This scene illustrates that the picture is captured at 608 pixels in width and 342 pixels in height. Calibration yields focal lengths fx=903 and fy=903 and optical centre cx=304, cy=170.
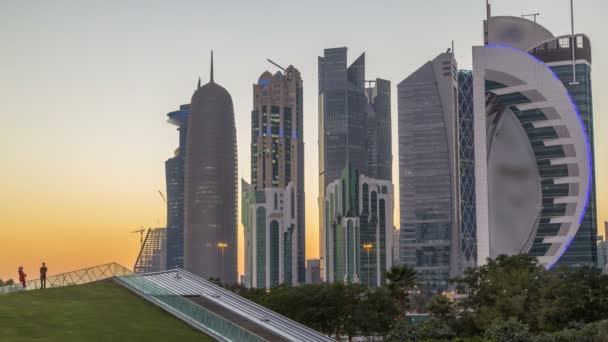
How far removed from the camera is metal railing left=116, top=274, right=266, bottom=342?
132ft

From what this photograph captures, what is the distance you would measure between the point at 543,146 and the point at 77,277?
507 feet

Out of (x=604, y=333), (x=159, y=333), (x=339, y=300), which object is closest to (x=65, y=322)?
(x=159, y=333)

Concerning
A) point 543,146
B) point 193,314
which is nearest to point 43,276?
point 193,314

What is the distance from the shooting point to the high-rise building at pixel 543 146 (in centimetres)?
18862

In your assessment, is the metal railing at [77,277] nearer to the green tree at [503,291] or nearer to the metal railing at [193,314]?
the metal railing at [193,314]

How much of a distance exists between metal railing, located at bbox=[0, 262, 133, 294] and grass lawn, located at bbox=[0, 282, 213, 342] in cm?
419

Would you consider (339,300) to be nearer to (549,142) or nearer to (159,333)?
(159,333)

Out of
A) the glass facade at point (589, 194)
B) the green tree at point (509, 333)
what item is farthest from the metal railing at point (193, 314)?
the glass facade at point (589, 194)

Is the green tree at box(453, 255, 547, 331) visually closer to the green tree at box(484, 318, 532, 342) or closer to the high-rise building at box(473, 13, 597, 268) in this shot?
the green tree at box(484, 318, 532, 342)

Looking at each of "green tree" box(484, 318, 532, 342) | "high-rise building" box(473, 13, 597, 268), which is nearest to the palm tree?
"green tree" box(484, 318, 532, 342)

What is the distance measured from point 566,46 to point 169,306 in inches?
6655

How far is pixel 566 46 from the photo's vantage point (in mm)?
197875

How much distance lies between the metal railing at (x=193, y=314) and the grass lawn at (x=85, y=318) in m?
0.42

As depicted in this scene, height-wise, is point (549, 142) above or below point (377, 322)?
above
